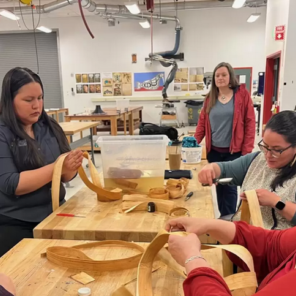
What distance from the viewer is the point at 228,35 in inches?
361

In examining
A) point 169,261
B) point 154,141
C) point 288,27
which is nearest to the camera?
point 169,261

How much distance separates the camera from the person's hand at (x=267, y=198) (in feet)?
4.28

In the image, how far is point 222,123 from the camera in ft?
9.64

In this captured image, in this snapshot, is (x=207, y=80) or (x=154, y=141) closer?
(x=154, y=141)

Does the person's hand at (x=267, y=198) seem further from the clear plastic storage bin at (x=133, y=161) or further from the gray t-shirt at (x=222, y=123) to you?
the gray t-shirt at (x=222, y=123)

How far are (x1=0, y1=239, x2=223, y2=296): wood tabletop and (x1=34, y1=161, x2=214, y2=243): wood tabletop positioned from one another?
0.46ft

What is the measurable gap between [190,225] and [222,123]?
79.8 inches

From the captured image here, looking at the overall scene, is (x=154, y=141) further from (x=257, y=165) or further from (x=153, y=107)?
(x=153, y=107)

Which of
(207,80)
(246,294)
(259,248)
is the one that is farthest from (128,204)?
(207,80)

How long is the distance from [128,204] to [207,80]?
8258 millimetres

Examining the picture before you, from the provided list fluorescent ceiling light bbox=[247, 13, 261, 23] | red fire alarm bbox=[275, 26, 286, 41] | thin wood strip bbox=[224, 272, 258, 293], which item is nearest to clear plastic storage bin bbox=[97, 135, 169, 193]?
thin wood strip bbox=[224, 272, 258, 293]

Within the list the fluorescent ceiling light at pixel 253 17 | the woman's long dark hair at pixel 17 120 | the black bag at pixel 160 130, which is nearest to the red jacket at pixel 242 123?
the black bag at pixel 160 130

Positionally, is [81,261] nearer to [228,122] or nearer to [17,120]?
[17,120]

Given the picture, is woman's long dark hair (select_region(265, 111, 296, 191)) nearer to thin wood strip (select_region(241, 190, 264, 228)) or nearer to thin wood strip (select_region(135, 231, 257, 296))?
thin wood strip (select_region(241, 190, 264, 228))
